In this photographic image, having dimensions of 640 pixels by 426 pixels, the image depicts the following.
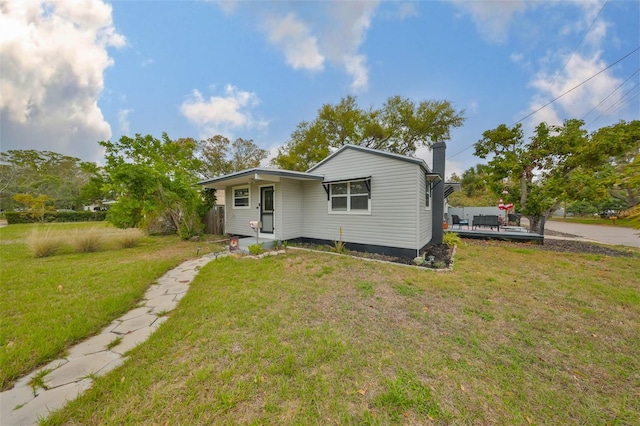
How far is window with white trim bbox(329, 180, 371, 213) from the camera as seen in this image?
733 centimetres

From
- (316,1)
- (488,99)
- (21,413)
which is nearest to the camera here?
(21,413)

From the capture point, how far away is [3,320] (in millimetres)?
2861

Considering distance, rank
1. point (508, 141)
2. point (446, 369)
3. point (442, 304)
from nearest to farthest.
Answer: point (446, 369) → point (442, 304) → point (508, 141)

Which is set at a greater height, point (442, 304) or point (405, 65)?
point (405, 65)

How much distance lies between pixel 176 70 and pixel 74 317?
11.4 m

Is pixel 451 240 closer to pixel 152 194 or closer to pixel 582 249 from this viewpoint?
pixel 582 249

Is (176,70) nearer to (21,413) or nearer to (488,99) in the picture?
(21,413)

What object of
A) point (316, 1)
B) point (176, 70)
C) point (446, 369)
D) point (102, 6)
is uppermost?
point (316, 1)

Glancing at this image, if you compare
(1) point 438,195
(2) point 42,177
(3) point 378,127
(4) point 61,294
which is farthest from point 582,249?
(2) point 42,177

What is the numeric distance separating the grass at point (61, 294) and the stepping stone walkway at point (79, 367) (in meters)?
0.16

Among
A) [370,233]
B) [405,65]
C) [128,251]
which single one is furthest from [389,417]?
[405,65]

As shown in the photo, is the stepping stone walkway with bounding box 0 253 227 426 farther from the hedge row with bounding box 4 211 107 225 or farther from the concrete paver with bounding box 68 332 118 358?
the hedge row with bounding box 4 211 107 225

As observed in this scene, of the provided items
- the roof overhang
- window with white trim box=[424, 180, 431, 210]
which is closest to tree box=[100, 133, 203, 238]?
the roof overhang

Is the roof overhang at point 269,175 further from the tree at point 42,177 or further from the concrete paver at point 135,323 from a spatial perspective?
the tree at point 42,177
